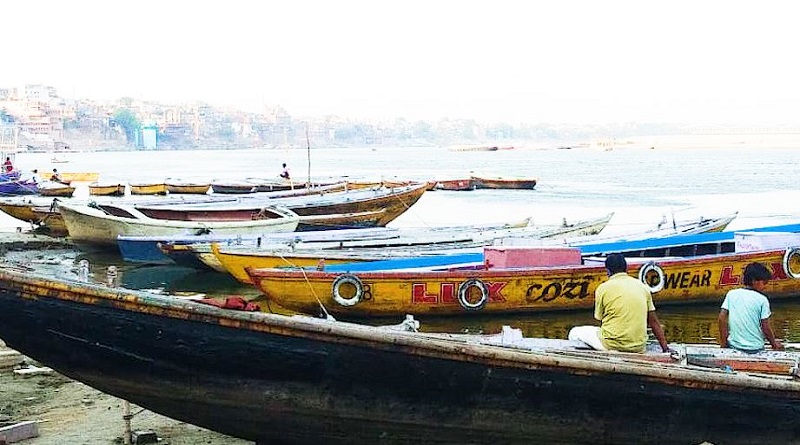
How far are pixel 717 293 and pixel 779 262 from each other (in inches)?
45.8

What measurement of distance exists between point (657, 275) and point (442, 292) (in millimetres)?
3526

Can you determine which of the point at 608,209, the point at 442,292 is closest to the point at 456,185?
the point at 608,209

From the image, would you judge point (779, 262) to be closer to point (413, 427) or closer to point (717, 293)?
point (717, 293)

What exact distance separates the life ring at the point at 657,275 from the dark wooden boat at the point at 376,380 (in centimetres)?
811

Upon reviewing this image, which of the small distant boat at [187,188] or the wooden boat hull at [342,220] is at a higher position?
the wooden boat hull at [342,220]

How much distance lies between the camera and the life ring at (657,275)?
14.7 m

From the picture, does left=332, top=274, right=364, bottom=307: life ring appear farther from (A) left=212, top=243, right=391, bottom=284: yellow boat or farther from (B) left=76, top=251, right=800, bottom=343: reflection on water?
(A) left=212, top=243, right=391, bottom=284: yellow boat

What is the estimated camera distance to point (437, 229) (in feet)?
66.3

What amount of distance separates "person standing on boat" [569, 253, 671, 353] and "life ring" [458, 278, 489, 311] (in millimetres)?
6774

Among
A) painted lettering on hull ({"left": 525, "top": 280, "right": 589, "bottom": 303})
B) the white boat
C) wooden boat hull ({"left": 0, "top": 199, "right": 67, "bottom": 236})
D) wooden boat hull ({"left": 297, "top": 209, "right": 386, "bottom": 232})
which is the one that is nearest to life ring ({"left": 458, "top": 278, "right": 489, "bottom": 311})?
painted lettering on hull ({"left": 525, "top": 280, "right": 589, "bottom": 303})

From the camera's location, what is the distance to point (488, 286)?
14023mm

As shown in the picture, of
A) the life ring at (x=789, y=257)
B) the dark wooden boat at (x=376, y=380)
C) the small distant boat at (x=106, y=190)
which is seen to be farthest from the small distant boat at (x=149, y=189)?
the dark wooden boat at (x=376, y=380)

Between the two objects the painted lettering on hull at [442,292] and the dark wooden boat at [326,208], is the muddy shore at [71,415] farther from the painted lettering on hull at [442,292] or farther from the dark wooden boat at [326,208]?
the dark wooden boat at [326,208]

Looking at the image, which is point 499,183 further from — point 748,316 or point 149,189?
point 748,316
